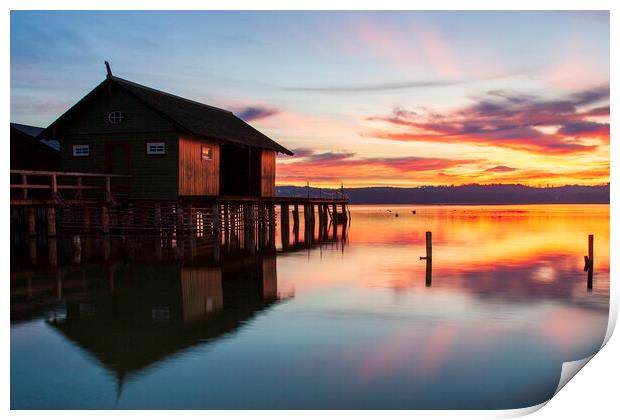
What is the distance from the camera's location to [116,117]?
32469 millimetres

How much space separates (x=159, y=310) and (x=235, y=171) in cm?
2516

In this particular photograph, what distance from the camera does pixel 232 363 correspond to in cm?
1059

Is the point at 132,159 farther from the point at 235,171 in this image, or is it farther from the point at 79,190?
the point at 235,171

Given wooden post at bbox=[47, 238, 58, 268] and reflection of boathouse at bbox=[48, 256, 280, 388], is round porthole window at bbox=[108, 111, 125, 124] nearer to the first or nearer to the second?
wooden post at bbox=[47, 238, 58, 268]

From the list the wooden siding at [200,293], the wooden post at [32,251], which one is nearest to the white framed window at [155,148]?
the wooden post at [32,251]

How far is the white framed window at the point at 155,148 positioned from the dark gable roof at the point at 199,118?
4.89ft

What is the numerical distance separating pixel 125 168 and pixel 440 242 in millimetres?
20755

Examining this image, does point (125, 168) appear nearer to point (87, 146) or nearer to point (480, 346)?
point (87, 146)

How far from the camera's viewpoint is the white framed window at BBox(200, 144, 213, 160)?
33.7 metres

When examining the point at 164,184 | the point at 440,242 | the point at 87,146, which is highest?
the point at 87,146

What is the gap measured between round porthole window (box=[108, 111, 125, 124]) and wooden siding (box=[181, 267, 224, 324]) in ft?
45.2

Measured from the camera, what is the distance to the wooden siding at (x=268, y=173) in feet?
134

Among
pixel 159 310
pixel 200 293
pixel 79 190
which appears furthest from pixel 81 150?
pixel 159 310
